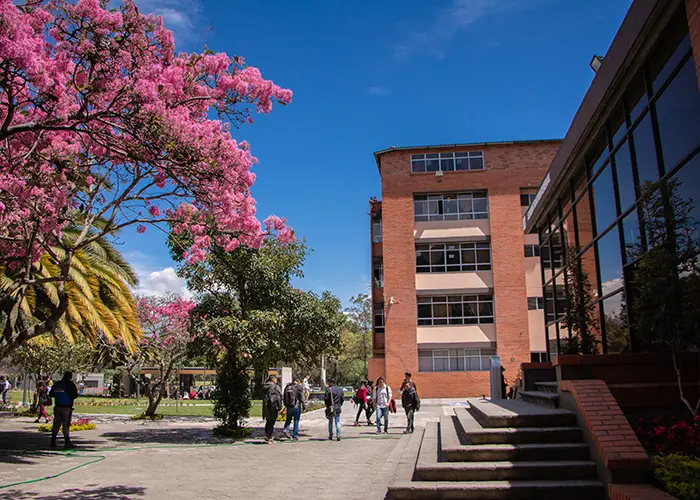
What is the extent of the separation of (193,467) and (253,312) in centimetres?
560

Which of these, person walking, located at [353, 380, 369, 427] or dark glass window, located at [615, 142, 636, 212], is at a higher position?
dark glass window, located at [615, 142, 636, 212]

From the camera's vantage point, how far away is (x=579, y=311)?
38.5 feet

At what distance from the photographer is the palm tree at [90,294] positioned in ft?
46.6

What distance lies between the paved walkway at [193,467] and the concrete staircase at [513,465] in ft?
2.80

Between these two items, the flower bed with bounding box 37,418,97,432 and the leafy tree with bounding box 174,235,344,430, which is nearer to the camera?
the leafy tree with bounding box 174,235,344,430

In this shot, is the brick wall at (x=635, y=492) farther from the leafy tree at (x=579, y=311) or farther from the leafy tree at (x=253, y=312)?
the leafy tree at (x=253, y=312)

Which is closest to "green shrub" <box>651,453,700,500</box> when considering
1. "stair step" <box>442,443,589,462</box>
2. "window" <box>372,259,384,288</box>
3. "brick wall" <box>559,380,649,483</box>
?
"brick wall" <box>559,380,649,483</box>

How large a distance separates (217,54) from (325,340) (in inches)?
421

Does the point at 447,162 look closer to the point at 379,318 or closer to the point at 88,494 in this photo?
the point at 379,318

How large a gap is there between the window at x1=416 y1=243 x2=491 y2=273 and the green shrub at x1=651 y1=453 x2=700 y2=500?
29.5 m

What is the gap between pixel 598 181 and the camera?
10.6 meters

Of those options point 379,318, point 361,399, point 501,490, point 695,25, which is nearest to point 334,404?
point 361,399

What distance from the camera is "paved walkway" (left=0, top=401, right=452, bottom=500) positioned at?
802 centimetres

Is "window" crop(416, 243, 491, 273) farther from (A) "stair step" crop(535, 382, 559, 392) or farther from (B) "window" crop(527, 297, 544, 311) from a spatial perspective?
(A) "stair step" crop(535, 382, 559, 392)
